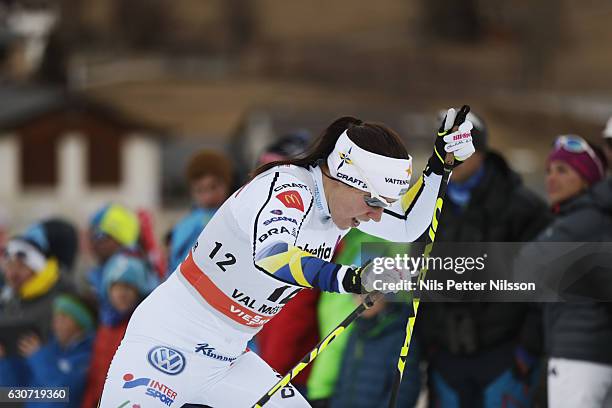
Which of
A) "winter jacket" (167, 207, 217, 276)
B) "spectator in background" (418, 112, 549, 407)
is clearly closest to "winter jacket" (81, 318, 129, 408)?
"winter jacket" (167, 207, 217, 276)

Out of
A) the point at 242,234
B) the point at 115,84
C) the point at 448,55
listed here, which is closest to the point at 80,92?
the point at 115,84

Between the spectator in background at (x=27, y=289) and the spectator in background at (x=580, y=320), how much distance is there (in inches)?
107

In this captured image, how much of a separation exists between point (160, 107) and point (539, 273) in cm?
2612

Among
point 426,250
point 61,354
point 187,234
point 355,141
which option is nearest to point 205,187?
point 187,234

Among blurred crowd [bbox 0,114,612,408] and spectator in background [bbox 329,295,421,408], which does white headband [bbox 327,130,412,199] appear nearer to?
blurred crowd [bbox 0,114,612,408]

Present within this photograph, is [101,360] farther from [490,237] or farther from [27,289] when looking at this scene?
[490,237]

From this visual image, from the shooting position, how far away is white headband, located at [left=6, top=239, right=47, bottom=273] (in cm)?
591

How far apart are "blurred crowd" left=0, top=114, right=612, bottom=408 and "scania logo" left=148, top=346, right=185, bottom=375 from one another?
1361 mm

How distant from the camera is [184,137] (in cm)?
2872

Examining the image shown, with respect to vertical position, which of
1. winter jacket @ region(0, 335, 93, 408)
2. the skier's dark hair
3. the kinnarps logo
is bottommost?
winter jacket @ region(0, 335, 93, 408)

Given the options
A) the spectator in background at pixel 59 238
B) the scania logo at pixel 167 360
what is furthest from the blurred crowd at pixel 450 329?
the scania logo at pixel 167 360

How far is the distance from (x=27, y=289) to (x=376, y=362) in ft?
7.07

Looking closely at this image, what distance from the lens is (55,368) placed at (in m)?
5.42

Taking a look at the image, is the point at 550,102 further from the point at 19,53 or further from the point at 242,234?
the point at 242,234
